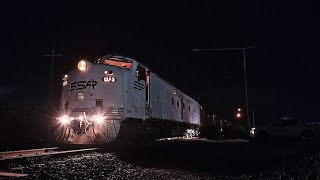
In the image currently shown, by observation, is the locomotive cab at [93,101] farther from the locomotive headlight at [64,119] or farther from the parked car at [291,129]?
the parked car at [291,129]

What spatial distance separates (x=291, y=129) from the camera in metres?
21.2

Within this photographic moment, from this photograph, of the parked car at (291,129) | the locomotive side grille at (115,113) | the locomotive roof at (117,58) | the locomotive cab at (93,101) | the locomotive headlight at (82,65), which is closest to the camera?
the locomotive cab at (93,101)

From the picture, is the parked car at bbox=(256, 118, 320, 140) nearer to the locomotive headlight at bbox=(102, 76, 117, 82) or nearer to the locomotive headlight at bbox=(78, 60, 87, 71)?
the locomotive headlight at bbox=(102, 76, 117, 82)

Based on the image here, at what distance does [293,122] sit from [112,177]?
1807cm

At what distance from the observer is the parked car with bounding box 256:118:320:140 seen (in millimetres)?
20850

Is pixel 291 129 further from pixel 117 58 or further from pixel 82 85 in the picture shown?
pixel 82 85

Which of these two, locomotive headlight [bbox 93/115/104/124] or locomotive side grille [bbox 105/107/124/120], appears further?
locomotive side grille [bbox 105/107/124/120]

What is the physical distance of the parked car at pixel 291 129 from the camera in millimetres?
20850

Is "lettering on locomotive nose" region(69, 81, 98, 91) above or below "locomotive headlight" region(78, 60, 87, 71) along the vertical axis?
below

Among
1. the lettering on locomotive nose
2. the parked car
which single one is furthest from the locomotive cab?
the parked car

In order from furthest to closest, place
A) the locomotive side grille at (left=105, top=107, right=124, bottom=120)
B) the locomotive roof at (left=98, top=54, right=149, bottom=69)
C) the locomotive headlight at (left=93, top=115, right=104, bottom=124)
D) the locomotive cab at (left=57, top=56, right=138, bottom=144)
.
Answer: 1. the locomotive roof at (left=98, top=54, right=149, bottom=69)
2. the locomotive side grille at (left=105, top=107, right=124, bottom=120)
3. the locomotive headlight at (left=93, top=115, right=104, bottom=124)
4. the locomotive cab at (left=57, top=56, right=138, bottom=144)

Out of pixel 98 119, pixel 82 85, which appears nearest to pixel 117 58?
pixel 82 85

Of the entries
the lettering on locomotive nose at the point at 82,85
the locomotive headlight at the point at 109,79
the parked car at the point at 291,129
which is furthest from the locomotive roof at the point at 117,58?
the parked car at the point at 291,129

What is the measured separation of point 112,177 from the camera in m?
6.09
